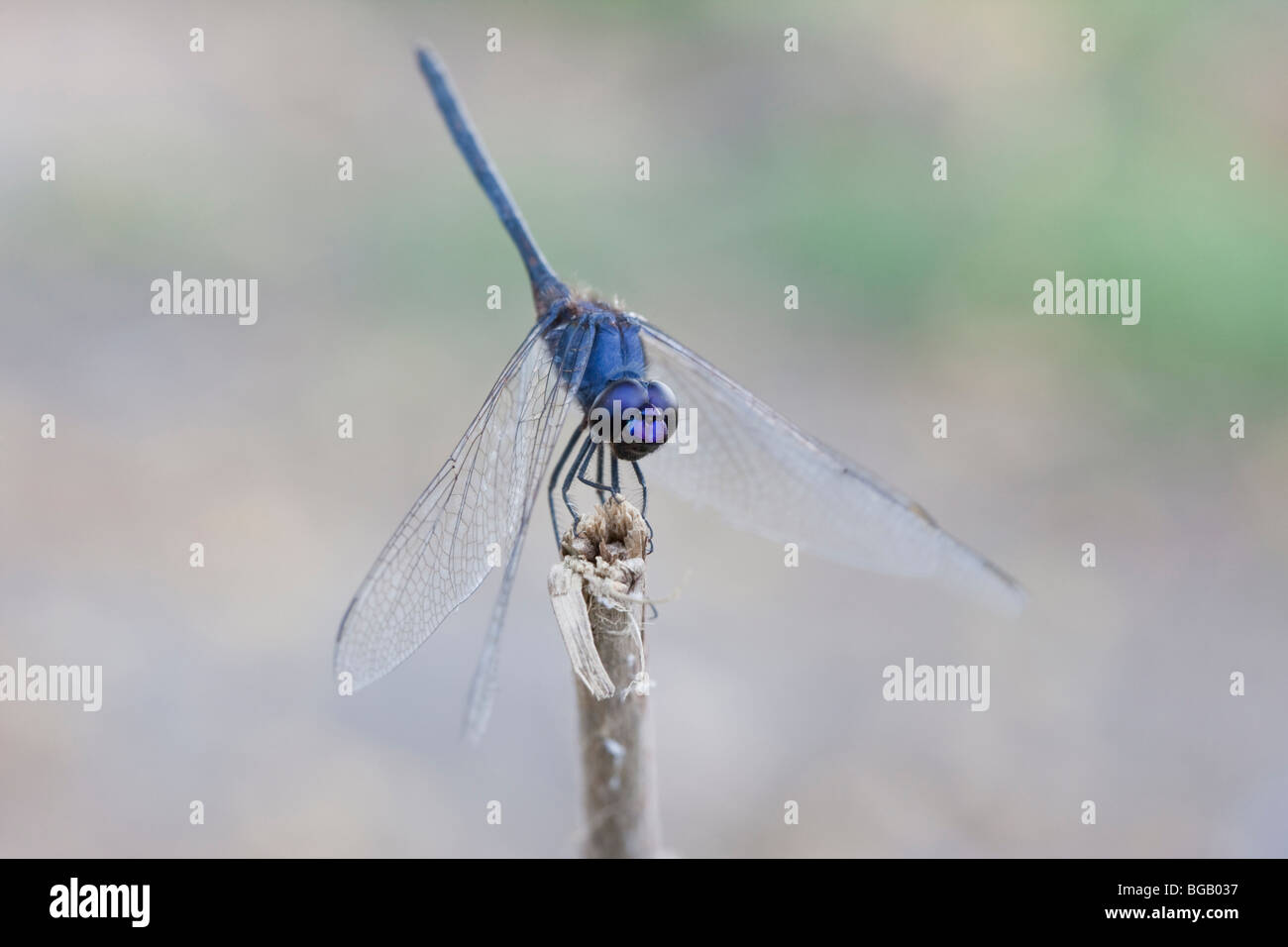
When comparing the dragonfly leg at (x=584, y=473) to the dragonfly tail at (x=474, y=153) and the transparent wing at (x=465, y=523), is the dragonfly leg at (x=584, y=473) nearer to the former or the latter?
the transparent wing at (x=465, y=523)

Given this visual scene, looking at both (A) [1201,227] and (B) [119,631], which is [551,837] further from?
(A) [1201,227]

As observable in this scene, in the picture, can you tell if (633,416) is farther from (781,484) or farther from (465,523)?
(781,484)

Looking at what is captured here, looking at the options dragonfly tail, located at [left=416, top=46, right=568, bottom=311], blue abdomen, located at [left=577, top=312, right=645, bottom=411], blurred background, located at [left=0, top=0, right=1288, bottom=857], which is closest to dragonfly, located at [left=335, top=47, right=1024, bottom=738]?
blue abdomen, located at [left=577, top=312, right=645, bottom=411]

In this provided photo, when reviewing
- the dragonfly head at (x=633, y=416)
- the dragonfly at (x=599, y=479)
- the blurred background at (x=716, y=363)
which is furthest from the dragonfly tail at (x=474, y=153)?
the dragonfly head at (x=633, y=416)

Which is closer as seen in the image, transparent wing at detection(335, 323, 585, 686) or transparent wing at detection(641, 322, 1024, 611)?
transparent wing at detection(335, 323, 585, 686)

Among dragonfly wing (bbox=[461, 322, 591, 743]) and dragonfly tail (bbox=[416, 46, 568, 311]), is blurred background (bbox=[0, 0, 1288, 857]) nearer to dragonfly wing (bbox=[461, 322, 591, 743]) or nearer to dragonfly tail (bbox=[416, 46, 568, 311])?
dragonfly tail (bbox=[416, 46, 568, 311])

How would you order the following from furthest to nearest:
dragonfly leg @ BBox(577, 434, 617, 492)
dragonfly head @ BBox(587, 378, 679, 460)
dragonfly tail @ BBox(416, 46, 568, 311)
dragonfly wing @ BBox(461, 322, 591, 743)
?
dragonfly tail @ BBox(416, 46, 568, 311) < dragonfly leg @ BBox(577, 434, 617, 492) < dragonfly head @ BBox(587, 378, 679, 460) < dragonfly wing @ BBox(461, 322, 591, 743)

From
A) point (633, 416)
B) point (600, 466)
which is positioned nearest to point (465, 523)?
point (600, 466)

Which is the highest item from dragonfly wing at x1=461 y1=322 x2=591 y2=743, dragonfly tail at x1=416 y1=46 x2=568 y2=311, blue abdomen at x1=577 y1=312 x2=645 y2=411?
dragonfly tail at x1=416 y1=46 x2=568 y2=311
